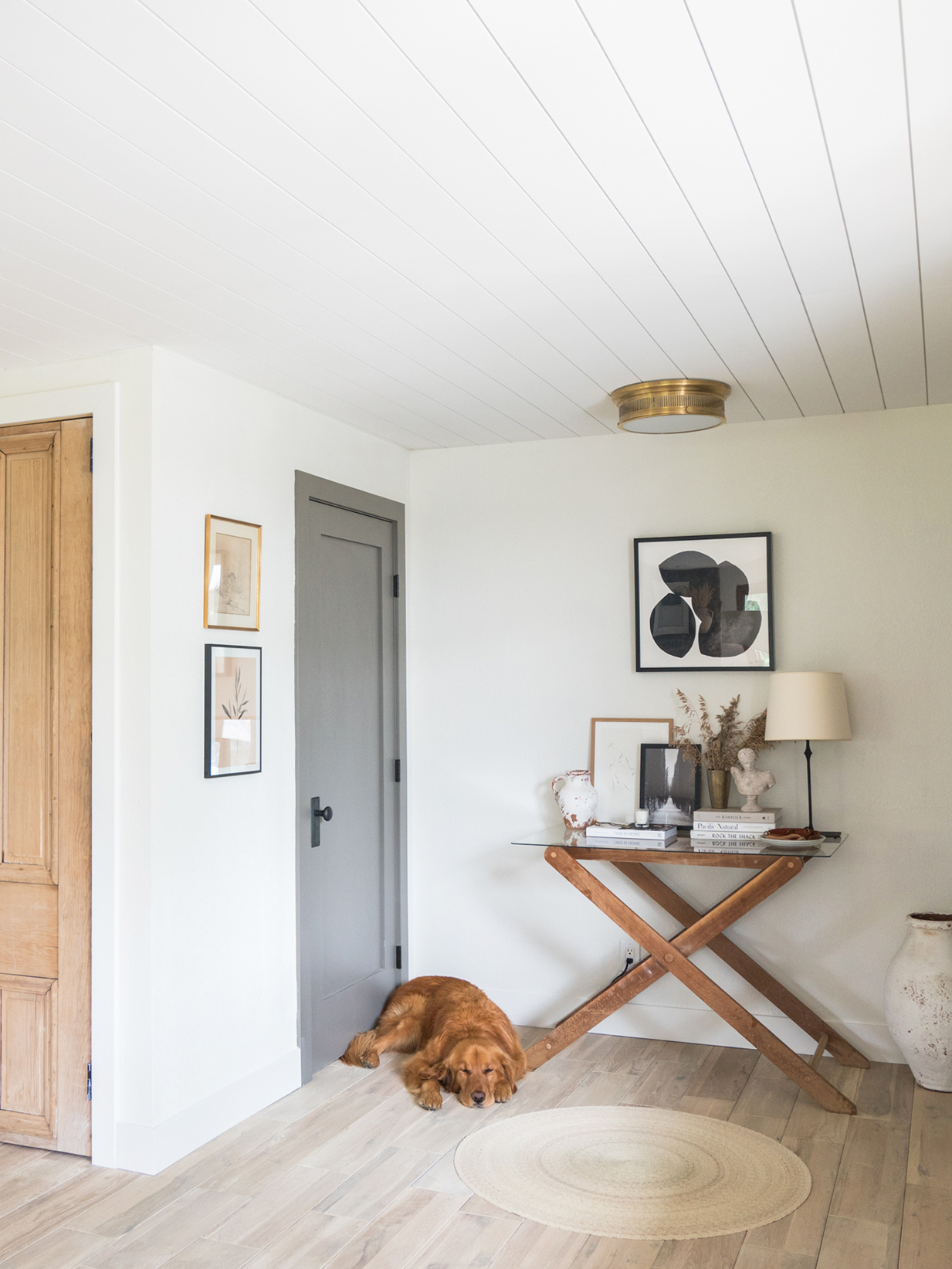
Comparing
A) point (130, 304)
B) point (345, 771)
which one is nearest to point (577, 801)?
point (345, 771)

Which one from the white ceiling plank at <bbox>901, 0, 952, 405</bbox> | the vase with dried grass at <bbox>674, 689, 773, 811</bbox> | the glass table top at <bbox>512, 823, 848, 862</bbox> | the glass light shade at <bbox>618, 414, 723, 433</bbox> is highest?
the white ceiling plank at <bbox>901, 0, 952, 405</bbox>

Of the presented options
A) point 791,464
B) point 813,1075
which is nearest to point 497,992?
point 813,1075

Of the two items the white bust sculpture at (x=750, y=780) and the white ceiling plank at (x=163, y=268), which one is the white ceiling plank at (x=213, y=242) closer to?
the white ceiling plank at (x=163, y=268)

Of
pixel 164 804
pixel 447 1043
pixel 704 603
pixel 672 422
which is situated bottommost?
pixel 447 1043

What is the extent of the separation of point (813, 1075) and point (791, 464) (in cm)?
224

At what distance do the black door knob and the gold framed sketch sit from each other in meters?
0.74

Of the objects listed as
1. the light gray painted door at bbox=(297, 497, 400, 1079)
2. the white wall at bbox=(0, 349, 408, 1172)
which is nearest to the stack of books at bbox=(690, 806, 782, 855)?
the light gray painted door at bbox=(297, 497, 400, 1079)

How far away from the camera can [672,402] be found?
3.72m

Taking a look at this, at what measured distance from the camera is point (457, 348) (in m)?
3.24

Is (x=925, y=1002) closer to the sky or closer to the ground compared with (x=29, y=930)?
closer to the ground

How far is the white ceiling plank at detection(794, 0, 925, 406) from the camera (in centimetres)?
165

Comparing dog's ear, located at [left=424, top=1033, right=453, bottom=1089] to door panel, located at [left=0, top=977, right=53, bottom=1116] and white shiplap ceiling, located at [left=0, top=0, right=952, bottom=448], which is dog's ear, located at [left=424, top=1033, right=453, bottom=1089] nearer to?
door panel, located at [left=0, top=977, right=53, bottom=1116]

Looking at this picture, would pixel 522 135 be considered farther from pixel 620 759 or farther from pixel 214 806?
pixel 620 759

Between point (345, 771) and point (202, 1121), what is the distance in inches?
53.6
